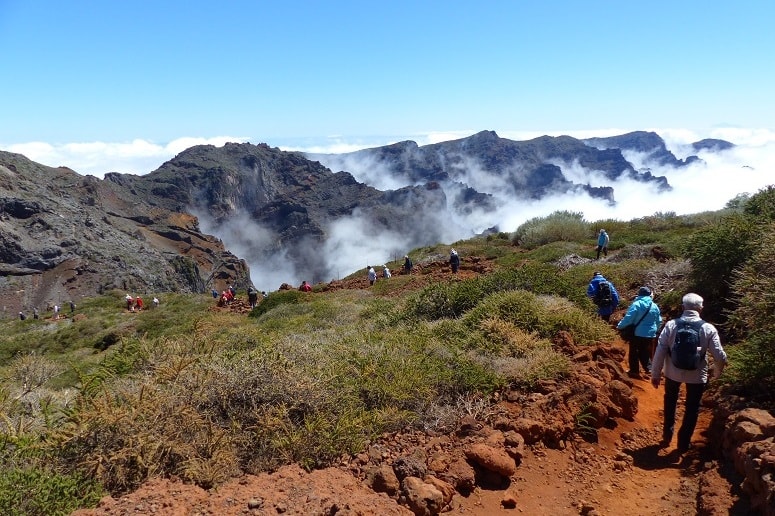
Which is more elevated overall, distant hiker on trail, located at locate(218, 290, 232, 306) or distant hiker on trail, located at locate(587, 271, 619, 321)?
distant hiker on trail, located at locate(587, 271, 619, 321)

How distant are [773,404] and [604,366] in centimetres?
177

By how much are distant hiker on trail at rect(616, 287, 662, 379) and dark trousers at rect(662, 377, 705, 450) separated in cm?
169

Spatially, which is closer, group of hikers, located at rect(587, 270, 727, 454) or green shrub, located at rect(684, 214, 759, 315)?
group of hikers, located at rect(587, 270, 727, 454)

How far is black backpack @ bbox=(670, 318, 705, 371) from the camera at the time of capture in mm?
4398

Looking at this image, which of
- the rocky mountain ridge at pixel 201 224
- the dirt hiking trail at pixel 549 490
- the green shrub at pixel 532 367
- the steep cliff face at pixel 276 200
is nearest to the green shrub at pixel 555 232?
the green shrub at pixel 532 367

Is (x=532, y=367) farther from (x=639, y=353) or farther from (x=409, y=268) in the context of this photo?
(x=409, y=268)

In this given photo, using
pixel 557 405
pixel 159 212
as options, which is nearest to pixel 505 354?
pixel 557 405

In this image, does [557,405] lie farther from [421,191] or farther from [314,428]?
[421,191]

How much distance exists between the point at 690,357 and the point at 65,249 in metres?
58.2

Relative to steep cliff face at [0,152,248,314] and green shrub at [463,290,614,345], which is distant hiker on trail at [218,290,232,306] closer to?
green shrub at [463,290,614,345]

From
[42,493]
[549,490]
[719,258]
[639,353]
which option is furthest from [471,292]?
[42,493]

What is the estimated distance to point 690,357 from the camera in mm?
4391

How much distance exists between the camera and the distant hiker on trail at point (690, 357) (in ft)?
14.4

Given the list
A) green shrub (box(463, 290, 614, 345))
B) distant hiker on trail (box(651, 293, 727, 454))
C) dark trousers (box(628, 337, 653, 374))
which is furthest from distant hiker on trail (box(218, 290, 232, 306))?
distant hiker on trail (box(651, 293, 727, 454))
